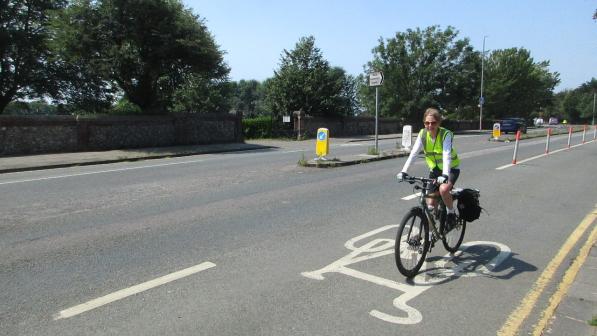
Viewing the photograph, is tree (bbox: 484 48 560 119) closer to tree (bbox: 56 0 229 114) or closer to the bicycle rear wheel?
tree (bbox: 56 0 229 114)

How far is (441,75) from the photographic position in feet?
152

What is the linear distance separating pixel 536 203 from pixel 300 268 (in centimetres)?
597

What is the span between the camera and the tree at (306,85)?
33344 mm

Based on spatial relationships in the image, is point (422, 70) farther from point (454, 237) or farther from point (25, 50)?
point (454, 237)

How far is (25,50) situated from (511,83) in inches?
2279

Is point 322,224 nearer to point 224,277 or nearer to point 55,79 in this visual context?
point 224,277

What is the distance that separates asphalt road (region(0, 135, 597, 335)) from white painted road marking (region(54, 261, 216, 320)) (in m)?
0.02

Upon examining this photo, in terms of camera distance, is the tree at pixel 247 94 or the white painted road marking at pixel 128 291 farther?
the tree at pixel 247 94

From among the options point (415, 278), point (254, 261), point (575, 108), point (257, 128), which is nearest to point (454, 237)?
point (415, 278)

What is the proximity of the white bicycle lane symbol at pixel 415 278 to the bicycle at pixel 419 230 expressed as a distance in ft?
0.59

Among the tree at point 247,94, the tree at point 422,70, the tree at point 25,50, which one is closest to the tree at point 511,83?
→ the tree at point 422,70

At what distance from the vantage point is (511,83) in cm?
6294

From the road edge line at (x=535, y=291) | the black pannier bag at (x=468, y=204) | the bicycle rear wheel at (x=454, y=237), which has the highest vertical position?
the black pannier bag at (x=468, y=204)

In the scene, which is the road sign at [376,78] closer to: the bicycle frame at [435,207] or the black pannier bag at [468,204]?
the black pannier bag at [468,204]
